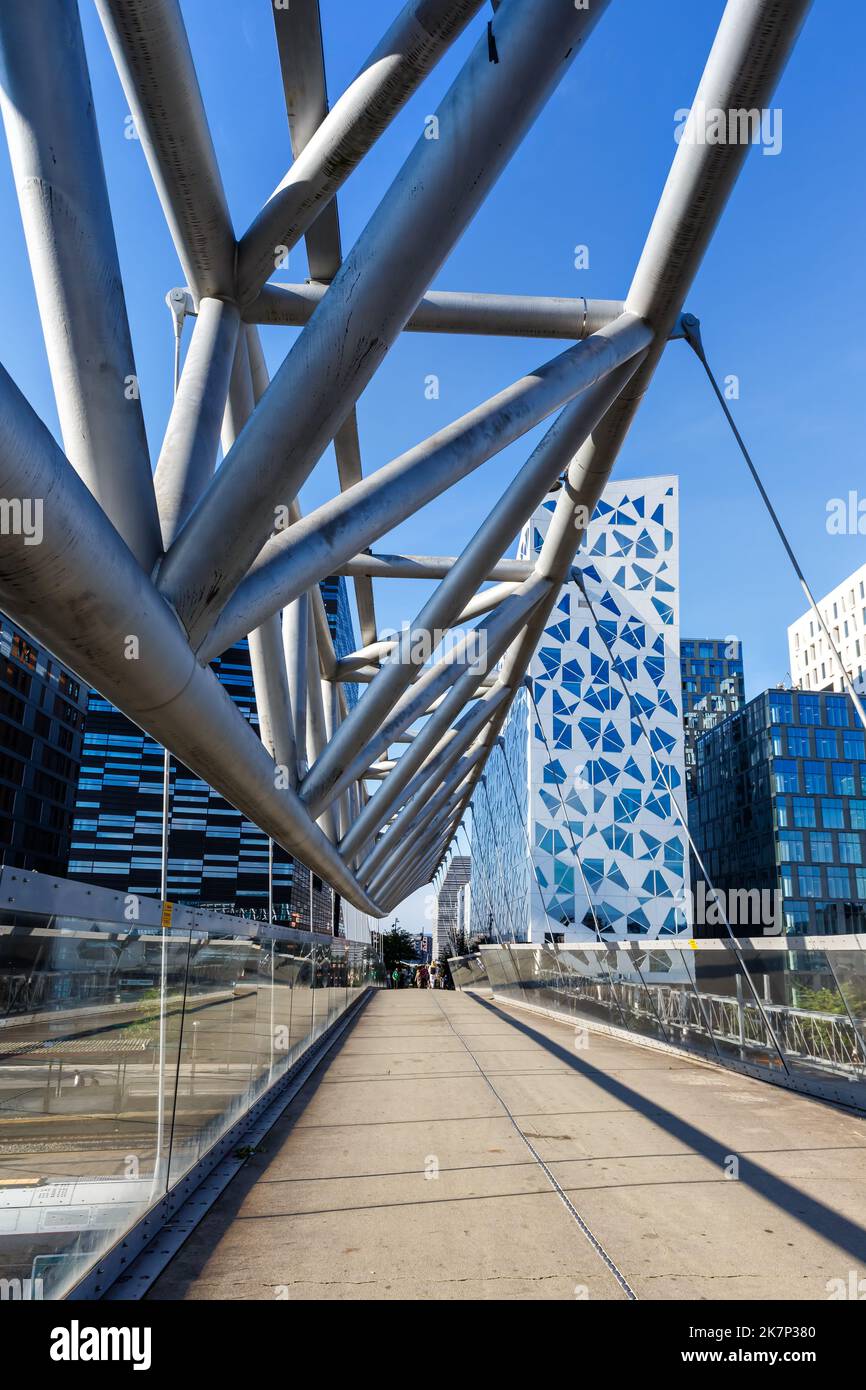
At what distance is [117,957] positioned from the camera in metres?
5.03

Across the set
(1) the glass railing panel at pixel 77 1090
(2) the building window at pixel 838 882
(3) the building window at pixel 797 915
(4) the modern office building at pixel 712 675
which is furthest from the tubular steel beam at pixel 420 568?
(4) the modern office building at pixel 712 675

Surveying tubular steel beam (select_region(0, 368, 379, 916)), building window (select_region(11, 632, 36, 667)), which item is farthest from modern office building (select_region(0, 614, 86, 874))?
tubular steel beam (select_region(0, 368, 379, 916))

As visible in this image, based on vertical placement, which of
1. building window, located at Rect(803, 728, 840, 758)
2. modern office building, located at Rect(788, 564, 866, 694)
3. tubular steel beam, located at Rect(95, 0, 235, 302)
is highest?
modern office building, located at Rect(788, 564, 866, 694)

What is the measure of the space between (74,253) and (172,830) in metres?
116

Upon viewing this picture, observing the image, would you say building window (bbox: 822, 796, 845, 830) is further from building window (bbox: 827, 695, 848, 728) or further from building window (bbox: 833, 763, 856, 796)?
building window (bbox: 827, 695, 848, 728)

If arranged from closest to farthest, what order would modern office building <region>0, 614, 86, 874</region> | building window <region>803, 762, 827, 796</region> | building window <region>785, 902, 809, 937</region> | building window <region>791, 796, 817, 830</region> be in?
building window <region>785, 902, 809, 937</region> < modern office building <region>0, 614, 86, 874</region> < building window <region>791, 796, 817, 830</region> < building window <region>803, 762, 827, 796</region>

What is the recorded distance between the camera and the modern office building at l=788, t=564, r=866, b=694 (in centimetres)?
9662

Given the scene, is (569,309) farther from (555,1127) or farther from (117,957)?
(555,1127)

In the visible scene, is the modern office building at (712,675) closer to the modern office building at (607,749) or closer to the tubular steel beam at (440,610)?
the modern office building at (607,749)

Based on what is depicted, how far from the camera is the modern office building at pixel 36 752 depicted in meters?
76.6

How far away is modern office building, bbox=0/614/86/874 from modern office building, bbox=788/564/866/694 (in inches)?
2794

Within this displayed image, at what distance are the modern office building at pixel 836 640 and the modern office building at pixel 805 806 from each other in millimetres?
A: 6428
